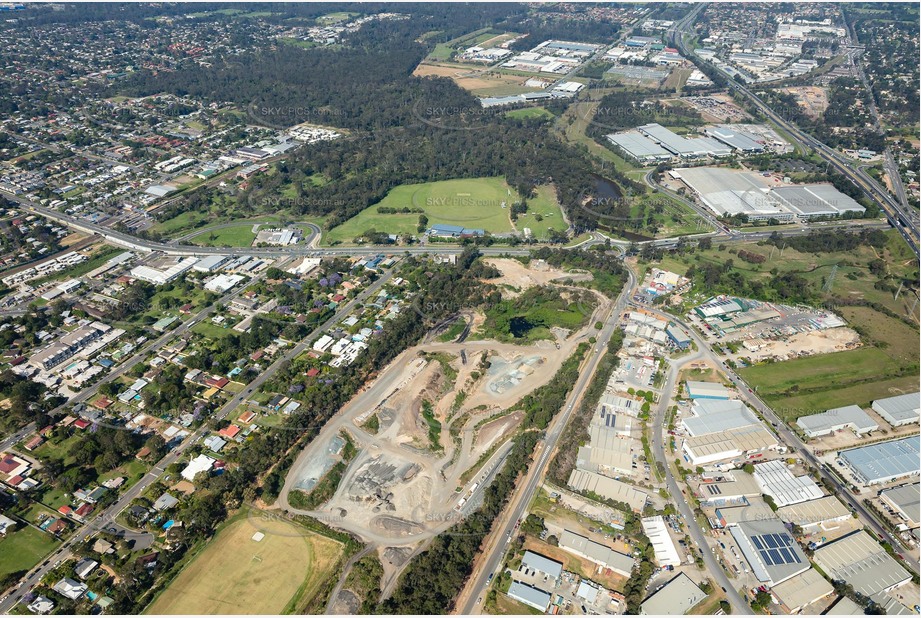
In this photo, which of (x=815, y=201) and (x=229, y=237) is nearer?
(x=229, y=237)

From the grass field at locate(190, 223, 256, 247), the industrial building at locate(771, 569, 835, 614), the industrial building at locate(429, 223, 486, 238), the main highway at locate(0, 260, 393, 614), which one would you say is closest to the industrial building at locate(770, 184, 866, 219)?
the industrial building at locate(429, 223, 486, 238)

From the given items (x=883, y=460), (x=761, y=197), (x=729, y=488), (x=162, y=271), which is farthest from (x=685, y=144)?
(x=162, y=271)

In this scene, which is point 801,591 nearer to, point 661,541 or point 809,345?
point 661,541

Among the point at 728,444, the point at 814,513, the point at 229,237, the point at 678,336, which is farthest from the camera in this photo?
the point at 229,237

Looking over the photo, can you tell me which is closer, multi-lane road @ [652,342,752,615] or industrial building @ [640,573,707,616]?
industrial building @ [640,573,707,616]

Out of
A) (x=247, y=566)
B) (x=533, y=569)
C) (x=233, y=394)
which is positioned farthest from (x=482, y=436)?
(x=233, y=394)

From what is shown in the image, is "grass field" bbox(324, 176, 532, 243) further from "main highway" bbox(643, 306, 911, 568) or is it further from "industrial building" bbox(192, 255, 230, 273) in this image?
"main highway" bbox(643, 306, 911, 568)

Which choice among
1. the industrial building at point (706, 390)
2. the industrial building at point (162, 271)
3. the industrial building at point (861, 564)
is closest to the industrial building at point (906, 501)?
the industrial building at point (861, 564)

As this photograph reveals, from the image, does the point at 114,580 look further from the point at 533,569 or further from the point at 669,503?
the point at 669,503
